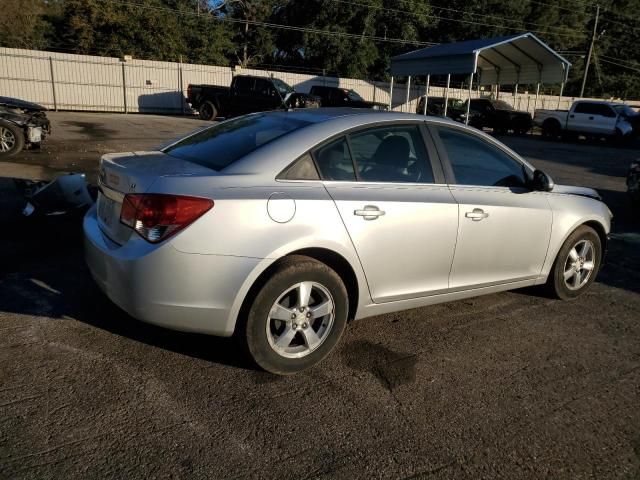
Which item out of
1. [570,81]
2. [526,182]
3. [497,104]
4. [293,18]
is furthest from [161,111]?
[570,81]

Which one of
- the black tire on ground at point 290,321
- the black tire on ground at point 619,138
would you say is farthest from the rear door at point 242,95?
the black tire on ground at point 290,321

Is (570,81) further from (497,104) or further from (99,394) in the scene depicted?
(99,394)

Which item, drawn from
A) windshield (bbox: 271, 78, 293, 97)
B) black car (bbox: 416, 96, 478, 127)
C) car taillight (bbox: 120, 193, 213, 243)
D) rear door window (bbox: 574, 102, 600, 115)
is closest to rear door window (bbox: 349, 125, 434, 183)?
car taillight (bbox: 120, 193, 213, 243)

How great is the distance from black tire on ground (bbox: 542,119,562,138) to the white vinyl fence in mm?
15597

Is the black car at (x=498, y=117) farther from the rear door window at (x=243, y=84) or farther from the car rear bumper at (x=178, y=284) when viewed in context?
the car rear bumper at (x=178, y=284)

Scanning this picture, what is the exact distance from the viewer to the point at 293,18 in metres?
45.4

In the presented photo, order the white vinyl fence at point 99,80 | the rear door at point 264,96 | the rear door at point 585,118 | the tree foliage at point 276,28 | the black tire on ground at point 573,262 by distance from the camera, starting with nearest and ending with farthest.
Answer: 1. the black tire on ground at point 573,262
2. the rear door at point 264,96
3. the white vinyl fence at point 99,80
4. the rear door at point 585,118
5. the tree foliage at point 276,28

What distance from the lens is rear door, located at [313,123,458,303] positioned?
11.1 feet

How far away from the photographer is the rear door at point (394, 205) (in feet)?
11.1

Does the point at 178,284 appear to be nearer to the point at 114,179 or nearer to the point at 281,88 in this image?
the point at 114,179

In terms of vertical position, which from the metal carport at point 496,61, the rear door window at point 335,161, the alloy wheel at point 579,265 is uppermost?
the metal carport at point 496,61

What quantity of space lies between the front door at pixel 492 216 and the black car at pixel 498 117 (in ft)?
80.6

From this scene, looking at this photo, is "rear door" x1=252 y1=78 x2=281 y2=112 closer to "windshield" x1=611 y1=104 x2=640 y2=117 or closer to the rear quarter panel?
"windshield" x1=611 y1=104 x2=640 y2=117

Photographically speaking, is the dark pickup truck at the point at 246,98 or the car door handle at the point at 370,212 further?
the dark pickup truck at the point at 246,98
